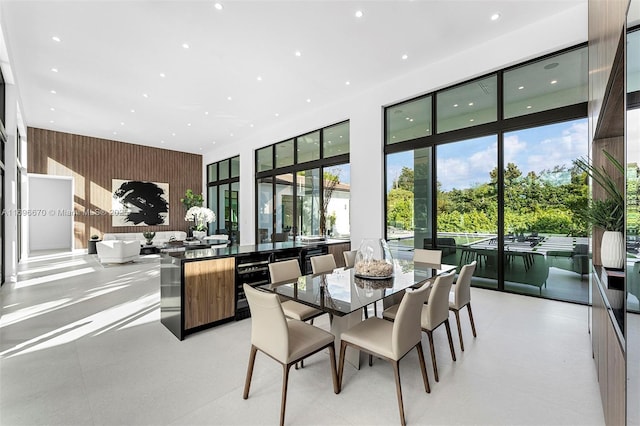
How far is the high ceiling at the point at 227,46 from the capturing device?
12.4 ft

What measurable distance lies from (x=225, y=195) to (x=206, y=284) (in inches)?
339

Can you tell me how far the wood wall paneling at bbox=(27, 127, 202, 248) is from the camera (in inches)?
363

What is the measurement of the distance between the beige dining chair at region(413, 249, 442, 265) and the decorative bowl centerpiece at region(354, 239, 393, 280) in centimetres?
126

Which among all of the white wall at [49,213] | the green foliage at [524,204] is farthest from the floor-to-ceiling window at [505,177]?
the white wall at [49,213]

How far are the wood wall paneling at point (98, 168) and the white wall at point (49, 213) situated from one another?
916 millimetres

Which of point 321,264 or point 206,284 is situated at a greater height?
point 321,264

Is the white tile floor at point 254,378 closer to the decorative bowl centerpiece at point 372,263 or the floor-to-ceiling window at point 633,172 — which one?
the decorative bowl centerpiece at point 372,263

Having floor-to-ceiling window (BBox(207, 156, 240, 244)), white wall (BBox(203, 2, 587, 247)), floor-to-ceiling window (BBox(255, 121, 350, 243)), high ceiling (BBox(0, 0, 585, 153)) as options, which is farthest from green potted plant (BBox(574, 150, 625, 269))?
floor-to-ceiling window (BBox(207, 156, 240, 244))

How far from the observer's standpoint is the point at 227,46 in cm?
457

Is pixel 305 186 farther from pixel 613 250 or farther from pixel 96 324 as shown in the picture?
pixel 613 250

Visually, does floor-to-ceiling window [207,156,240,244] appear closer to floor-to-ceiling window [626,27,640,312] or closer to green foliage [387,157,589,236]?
green foliage [387,157,589,236]

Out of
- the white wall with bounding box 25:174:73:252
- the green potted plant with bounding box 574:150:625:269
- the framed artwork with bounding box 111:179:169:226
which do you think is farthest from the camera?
the framed artwork with bounding box 111:179:169:226

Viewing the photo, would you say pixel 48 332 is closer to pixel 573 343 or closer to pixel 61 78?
pixel 61 78

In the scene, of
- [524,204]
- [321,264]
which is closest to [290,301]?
[321,264]
